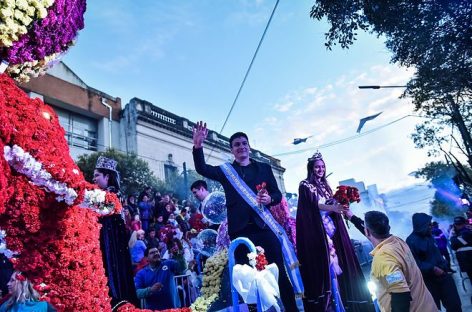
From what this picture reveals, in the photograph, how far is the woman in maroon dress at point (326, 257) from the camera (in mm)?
3752

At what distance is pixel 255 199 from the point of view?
3.50 meters

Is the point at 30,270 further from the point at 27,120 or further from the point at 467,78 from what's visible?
the point at 467,78

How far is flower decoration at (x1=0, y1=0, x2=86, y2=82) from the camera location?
1884mm

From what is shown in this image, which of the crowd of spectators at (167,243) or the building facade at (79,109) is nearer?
the crowd of spectators at (167,243)

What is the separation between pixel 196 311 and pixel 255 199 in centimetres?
120

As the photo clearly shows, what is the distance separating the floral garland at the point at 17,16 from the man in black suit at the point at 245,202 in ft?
5.93

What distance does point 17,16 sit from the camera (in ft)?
6.17

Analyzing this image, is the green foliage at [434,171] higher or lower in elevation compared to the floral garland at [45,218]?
higher

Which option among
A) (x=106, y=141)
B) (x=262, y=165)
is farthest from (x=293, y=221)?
(x=106, y=141)

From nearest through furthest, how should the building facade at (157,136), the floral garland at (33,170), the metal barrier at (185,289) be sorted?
the floral garland at (33,170)
the metal barrier at (185,289)
the building facade at (157,136)

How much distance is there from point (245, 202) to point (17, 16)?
7.82ft

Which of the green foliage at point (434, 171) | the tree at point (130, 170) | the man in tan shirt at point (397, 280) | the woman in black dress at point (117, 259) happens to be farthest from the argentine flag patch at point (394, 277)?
the green foliage at point (434, 171)

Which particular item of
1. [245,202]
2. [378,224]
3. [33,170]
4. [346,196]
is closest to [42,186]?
[33,170]

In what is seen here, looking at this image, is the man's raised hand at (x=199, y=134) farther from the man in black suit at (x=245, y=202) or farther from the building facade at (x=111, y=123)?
the building facade at (x=111, y=123)
